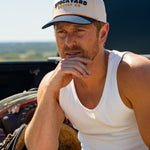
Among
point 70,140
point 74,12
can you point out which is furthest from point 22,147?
point 74,12

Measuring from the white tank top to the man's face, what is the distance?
7.2 inches

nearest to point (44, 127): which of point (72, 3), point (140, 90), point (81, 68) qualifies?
point (81, 68)

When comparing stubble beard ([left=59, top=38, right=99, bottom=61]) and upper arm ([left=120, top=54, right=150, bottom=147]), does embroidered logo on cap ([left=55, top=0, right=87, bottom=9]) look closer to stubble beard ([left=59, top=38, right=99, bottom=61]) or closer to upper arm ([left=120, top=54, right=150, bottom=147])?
stubble beard ([left=59, top=38, right=99, bottom=61])

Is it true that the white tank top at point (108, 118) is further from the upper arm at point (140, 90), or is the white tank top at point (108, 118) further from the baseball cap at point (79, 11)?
the baseball cap at point (79, 11)

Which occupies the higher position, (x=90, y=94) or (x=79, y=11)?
(x=79, y=11)

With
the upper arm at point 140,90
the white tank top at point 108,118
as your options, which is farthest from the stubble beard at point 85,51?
the upper arm at point 140,90

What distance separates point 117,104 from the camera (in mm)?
2156

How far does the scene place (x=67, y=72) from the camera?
2.22 m

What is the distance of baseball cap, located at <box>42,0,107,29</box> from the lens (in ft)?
7.12

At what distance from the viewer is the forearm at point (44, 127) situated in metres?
2.42

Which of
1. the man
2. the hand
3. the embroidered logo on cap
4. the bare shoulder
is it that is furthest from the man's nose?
the bare shoulder

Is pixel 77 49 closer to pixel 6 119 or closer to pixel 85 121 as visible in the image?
pixel 85 121

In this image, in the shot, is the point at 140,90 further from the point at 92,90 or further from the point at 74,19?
the point at 74,19

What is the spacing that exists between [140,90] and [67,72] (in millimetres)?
529
